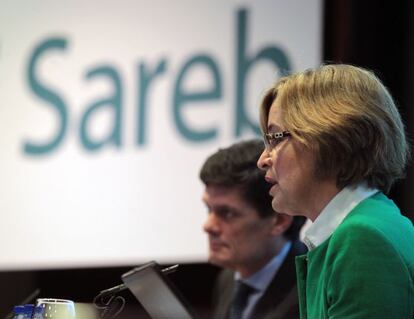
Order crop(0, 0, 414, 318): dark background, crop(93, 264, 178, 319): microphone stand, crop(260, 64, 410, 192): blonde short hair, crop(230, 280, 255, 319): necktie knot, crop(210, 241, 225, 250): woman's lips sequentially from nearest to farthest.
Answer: crop(260, 64, 410, 192): blonde short hair
crop(93, 264, 178, 319): microphone stand
crop(230, 280, 255, 319): necktie knot
crop(210, 241, 225, 250): woman's lips
crop(0, 0, 414, 318): dark background

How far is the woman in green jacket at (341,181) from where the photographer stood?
1.71 meters

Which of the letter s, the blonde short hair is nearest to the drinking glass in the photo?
the blonde short hair

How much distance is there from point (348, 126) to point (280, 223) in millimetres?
1203

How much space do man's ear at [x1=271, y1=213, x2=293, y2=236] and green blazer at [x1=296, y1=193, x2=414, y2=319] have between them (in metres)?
1.15

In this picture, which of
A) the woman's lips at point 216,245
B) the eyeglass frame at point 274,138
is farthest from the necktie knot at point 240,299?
the eyeglass frame at point 274,138

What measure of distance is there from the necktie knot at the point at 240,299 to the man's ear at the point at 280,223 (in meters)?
0.21

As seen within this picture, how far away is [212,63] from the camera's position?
13.2 feet

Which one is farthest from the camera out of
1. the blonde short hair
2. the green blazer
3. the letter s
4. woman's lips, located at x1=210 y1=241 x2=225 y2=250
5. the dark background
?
the letter s

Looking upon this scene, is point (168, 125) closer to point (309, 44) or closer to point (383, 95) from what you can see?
point (309, 44)

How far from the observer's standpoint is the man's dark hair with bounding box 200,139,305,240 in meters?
3.05

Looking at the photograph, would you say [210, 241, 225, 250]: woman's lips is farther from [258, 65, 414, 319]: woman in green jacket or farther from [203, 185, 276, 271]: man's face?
[258, 65, 414, 319]: woman in green jacket

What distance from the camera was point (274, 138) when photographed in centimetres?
199

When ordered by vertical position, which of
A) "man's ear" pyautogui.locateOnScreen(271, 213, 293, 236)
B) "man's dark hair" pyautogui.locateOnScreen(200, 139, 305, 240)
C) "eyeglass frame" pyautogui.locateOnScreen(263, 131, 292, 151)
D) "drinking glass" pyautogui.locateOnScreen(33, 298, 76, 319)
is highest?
"eyeglass frame" pyautogui.locateOnScreen(263, 131, 292, 151)

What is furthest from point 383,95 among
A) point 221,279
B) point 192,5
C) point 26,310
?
point 192,5
